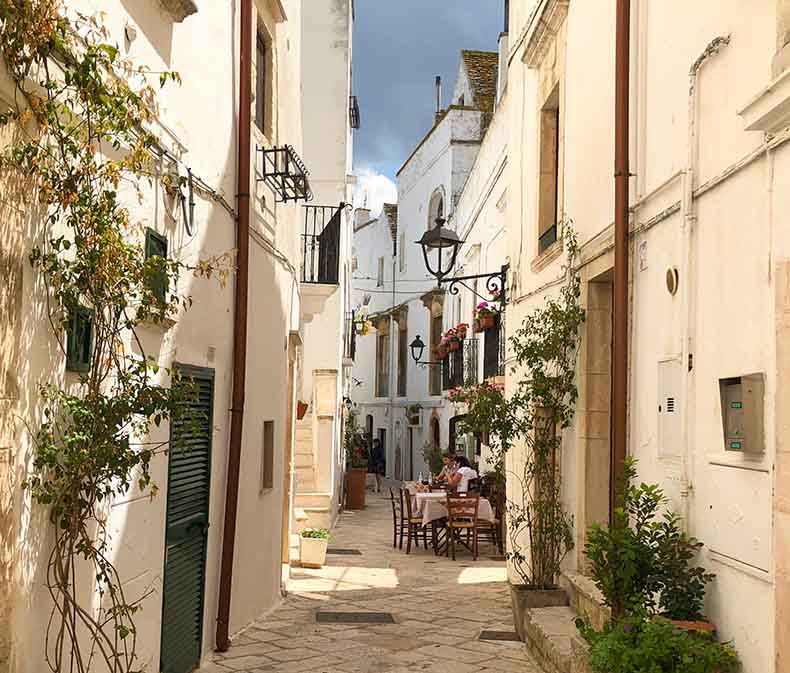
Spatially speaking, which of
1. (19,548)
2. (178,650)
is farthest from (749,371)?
(178,650)

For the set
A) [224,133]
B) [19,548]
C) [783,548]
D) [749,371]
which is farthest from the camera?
[224,133]

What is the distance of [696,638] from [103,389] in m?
3.05

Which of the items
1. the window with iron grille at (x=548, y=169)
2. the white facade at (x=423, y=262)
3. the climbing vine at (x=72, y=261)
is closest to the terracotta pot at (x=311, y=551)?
the window with iron grille at (x=548, y=169)

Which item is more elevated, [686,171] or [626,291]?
[686,171]

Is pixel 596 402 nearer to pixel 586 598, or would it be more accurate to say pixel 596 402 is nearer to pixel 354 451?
pixel 586 598

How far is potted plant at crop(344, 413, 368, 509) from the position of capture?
938 inches

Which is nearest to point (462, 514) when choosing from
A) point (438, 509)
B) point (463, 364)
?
point (438, 509)

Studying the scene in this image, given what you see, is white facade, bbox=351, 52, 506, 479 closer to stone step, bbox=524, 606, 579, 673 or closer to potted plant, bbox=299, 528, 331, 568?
potted plant, bbox=299, 528, 331, 568

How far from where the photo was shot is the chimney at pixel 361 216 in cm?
4298

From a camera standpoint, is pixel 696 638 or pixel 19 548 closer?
pixel 19 548

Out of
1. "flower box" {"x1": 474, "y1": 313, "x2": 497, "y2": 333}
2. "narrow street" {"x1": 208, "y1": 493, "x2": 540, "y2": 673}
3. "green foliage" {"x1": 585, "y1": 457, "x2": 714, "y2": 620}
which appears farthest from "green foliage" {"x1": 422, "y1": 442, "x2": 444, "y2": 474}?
"green foliage" {"x1": 585, "y1": 457, "x2": 714, "y2": 620}

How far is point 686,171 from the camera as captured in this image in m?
5.75

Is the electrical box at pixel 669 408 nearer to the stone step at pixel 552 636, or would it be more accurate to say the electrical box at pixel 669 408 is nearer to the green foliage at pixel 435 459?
the stone step at pixel 552 636

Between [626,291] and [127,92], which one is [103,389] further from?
[626,291]
